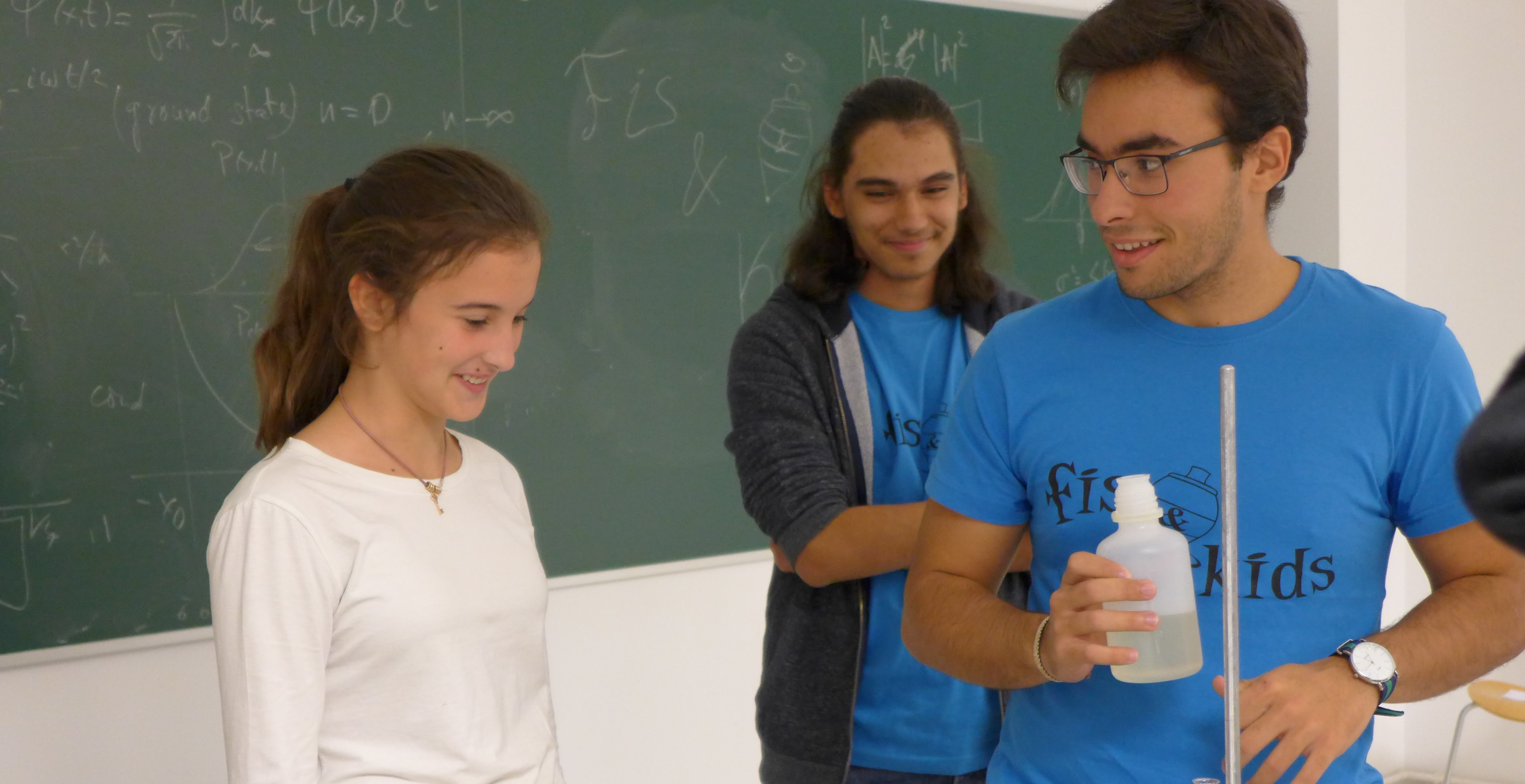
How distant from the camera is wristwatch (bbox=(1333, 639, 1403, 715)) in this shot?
113 cm

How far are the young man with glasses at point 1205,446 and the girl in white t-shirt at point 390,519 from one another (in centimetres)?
48

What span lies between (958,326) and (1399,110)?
2.87 meters

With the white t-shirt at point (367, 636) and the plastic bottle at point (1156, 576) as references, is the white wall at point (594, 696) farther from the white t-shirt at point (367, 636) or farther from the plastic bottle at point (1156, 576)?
the plastic bottle at point (1156, 576)

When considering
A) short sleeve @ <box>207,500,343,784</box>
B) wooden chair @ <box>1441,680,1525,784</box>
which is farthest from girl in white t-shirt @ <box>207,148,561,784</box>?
wooden chair @ <box>1441,680,1525,784</box>

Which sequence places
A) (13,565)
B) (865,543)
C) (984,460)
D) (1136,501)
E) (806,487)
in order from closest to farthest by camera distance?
1. (1136,501)
2. (984,460)
3. (865,543)
4. (806,487)
5. (13,565)

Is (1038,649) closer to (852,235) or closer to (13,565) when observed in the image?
(852,235)

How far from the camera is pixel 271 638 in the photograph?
1237 mm

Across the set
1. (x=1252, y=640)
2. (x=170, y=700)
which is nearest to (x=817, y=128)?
(x=170, y=700)

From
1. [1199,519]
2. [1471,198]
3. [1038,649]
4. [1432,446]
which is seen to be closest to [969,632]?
[1038,649]

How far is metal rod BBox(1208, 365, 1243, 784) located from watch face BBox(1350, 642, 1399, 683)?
368mm

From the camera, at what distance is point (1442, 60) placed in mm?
3988

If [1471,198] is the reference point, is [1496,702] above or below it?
below

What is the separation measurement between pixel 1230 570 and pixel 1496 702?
3116mm

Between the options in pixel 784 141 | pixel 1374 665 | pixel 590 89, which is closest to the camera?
pixel 1374 665
